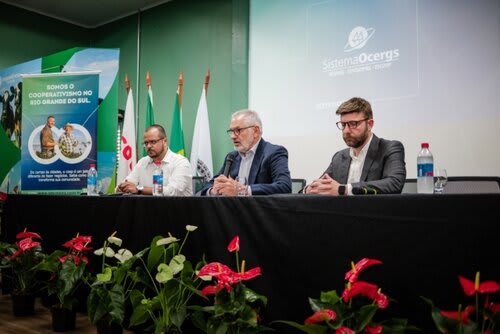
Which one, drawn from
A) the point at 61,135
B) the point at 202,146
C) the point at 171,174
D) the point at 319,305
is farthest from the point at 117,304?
the point at 202,146

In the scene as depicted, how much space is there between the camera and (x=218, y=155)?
4.43 metres

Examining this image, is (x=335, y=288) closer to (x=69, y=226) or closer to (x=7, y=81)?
(x=69, y=226)

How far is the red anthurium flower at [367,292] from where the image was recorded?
42.3 inches

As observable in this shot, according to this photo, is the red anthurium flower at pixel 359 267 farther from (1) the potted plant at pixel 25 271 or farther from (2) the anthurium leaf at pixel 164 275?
(1) the potted plant at pixel 25 271

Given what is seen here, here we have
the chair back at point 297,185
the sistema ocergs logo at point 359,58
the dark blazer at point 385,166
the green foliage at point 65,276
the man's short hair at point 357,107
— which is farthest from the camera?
the sistema ocergs logo at point 359,58

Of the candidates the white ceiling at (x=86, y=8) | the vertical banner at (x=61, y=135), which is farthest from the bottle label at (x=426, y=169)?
the white ceiling at (x=86, y=8)

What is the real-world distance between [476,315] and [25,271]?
Result: 1.91m

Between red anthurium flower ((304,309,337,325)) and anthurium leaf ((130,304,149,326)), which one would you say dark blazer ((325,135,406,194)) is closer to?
red anthurium flower ((304,309,337,325))

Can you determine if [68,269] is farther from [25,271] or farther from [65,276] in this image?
[25,271]

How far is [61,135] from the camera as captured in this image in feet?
12.1

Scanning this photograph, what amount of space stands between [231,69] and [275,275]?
3287mm

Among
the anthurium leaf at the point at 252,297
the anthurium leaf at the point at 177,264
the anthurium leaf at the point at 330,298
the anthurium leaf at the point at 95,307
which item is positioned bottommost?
the anthurium leaf at the point at 95,307

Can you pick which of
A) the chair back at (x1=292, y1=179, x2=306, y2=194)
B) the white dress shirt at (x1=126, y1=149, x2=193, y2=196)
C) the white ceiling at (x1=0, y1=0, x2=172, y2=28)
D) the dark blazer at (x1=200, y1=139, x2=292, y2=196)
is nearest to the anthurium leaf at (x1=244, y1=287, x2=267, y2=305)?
the dark blazer at (x1=200, y1=139, x2=292, y2=196)

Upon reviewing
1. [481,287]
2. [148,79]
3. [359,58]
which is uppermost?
[148,79]
